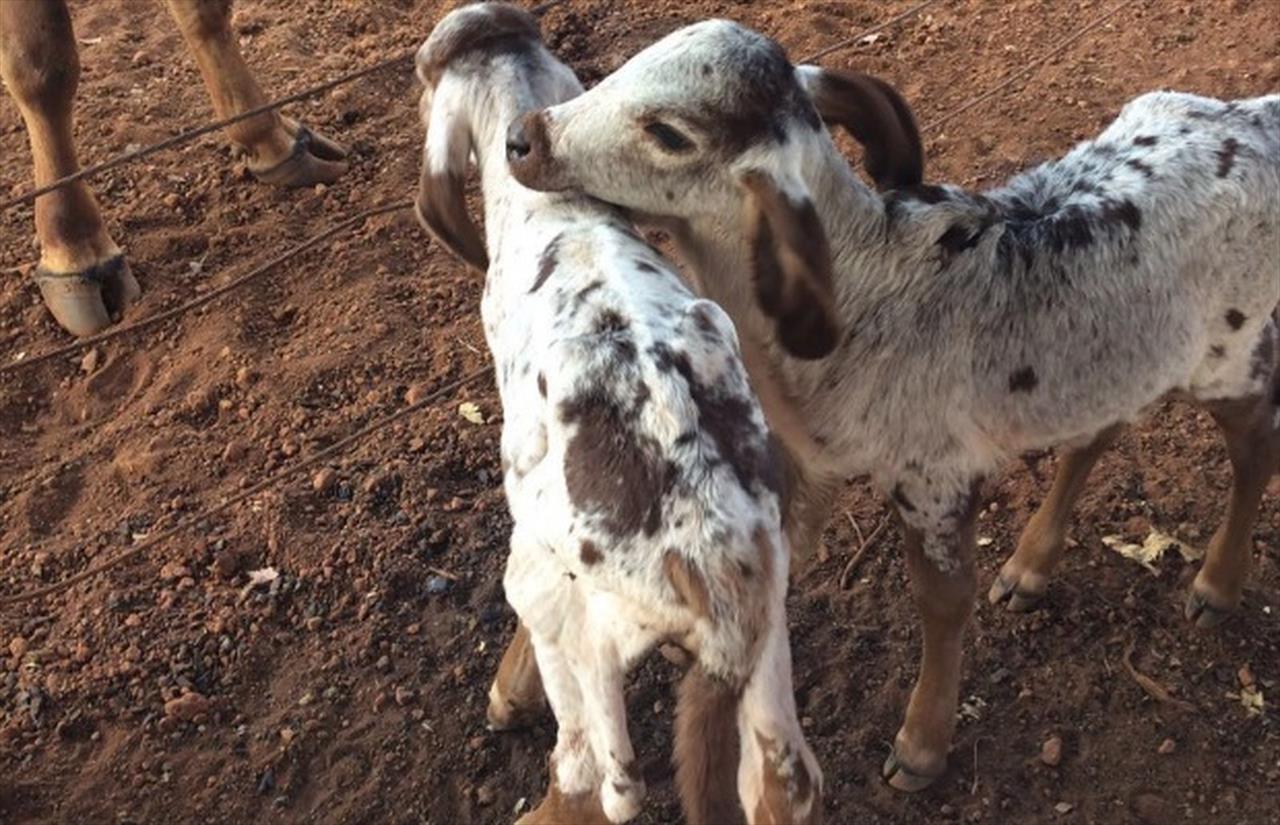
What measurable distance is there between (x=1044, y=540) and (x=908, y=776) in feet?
2.74

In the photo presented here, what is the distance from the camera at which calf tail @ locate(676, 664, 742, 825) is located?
2.58 meters

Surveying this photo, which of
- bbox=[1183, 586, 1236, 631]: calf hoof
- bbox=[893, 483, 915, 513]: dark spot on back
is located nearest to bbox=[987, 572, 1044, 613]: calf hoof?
bbox=[1183, 586, 1236, 631]: calf hoof

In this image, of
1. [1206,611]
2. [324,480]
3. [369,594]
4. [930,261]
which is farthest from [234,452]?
[1206,611]

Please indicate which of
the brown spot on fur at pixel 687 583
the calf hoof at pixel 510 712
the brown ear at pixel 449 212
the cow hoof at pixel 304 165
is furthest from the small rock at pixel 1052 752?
the cow hoof at pixel 304 165

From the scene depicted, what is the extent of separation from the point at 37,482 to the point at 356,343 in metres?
1.13

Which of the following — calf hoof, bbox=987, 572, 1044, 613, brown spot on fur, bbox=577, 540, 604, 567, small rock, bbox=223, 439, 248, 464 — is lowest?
calf hoof, bbox=987, 572, 1044, 613

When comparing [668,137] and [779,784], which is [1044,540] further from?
[668,137]

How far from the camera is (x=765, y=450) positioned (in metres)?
2.62

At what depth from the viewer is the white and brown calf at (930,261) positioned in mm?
3012

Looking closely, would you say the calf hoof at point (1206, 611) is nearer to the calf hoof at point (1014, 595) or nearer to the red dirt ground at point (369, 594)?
the red dirt ground at point (369, 594)

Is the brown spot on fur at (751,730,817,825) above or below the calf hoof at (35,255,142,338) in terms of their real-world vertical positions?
above

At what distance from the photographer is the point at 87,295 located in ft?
16.6

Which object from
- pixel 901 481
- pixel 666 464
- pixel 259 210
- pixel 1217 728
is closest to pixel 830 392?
pixel 901 481

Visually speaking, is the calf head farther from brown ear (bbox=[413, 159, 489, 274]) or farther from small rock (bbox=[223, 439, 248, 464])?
small rock (bbox=[223, 439, 248, 464])
